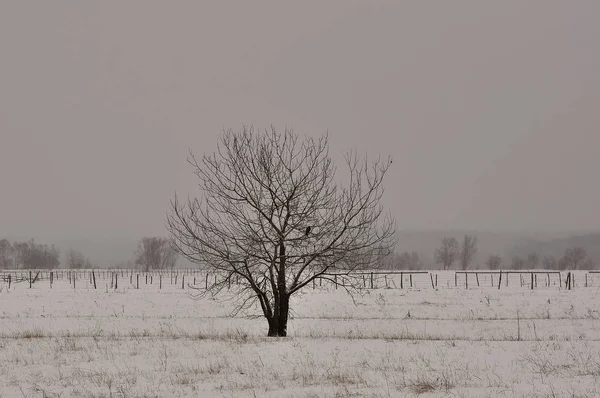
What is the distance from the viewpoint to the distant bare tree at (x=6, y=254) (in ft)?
576

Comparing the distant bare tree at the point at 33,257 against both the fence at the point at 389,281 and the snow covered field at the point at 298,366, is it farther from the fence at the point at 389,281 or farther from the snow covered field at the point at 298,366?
the snow covered field at the point at 298,366

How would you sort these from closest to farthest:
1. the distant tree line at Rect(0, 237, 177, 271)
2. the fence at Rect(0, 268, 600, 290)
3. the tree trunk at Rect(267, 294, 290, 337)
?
the tree trunk at Rect(267, 294, 290, 337), the fence at Rect(0, 268, 600, 290), the distant tree line at Rect(0, 237, 177, 271)

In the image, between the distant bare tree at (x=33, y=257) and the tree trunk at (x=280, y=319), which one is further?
the distant bare tree at (x=33, y=257)

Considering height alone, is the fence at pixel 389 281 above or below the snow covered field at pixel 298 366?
below

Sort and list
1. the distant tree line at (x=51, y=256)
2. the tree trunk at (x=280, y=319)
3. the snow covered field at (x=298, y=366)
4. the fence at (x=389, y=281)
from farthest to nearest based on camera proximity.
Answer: the distant tree line at (x=51, y=256)
the fence at (x=389, y=281)
the tree trunk at (x=280, y=319)
the snow covered field at (x=298, y=366)

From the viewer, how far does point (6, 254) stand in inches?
7082

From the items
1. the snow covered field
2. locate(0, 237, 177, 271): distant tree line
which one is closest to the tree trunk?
the snow covered field

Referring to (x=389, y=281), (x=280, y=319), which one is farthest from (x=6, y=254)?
(x=280, y=319)

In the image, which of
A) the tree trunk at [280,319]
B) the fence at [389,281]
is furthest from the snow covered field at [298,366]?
the fence at [389,281]

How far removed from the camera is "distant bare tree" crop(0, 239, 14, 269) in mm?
175500

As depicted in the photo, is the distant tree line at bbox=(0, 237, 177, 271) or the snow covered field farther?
the distant tree line at bbox=(0, 237, 177, 271)

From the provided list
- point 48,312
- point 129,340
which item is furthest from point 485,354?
point 48,312

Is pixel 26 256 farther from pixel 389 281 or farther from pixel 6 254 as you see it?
pixel 389 281

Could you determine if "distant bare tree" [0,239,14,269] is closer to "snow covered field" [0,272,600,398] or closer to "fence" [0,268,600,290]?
"fence" [0,268,600,290]
